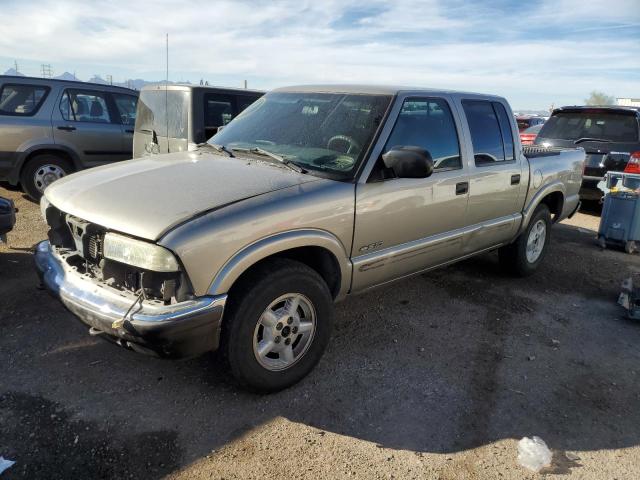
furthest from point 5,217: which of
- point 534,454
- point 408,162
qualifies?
point 534,454

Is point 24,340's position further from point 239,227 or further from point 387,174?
point 387,174

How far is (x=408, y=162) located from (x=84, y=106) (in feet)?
21.2

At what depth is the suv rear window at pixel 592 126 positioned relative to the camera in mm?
8062

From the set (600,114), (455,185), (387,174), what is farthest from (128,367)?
(600,114)

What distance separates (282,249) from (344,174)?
722 millimetres

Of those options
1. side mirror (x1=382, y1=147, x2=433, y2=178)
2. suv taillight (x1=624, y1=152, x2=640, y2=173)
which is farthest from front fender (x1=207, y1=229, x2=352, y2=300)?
suv taillight (x1=624, y1=152, x2=640, y2=173)

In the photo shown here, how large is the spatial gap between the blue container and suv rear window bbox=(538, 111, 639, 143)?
2.08 metres

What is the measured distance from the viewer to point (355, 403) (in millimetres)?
3055

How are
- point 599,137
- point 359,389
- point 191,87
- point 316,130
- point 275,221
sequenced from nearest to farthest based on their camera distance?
point 275,221 → point 359,389 → point 316,130 → point 191,87 → point 599,137

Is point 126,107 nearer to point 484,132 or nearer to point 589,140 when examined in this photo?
point 484,132

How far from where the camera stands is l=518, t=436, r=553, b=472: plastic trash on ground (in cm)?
263

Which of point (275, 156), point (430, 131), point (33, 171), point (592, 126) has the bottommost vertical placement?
point (33, 171)

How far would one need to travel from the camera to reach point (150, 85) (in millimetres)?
7250

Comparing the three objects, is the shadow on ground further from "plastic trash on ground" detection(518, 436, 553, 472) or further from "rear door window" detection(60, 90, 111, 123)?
"rear door window" detection(60, 90, 111, 123)
